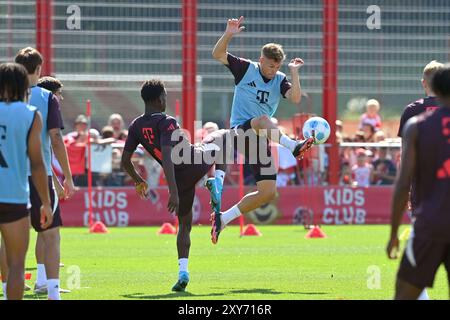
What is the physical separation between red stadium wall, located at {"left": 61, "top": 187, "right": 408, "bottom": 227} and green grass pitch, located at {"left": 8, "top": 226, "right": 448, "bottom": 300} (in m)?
1.92

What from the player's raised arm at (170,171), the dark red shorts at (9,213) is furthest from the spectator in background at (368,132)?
the dark red shorts at (9,213)

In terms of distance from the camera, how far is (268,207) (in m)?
24.4

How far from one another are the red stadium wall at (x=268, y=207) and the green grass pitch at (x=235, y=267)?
6.29 ft

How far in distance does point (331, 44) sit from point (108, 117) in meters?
5.06

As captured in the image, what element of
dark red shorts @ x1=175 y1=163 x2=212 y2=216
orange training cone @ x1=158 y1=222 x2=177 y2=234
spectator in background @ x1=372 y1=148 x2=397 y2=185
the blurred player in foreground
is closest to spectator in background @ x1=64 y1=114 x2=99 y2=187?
orange training cone @ x1=158 y1=222 x2=177 y2=234

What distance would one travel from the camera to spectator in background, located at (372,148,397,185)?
81.7 feet

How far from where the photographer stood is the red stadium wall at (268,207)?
936 inches

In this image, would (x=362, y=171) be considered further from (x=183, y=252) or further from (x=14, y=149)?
(x=14, y=149)

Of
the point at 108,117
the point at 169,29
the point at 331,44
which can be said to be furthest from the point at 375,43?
the point at 108,117

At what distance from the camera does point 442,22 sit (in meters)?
24.7

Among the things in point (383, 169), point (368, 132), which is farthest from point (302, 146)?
point (368, 132)
